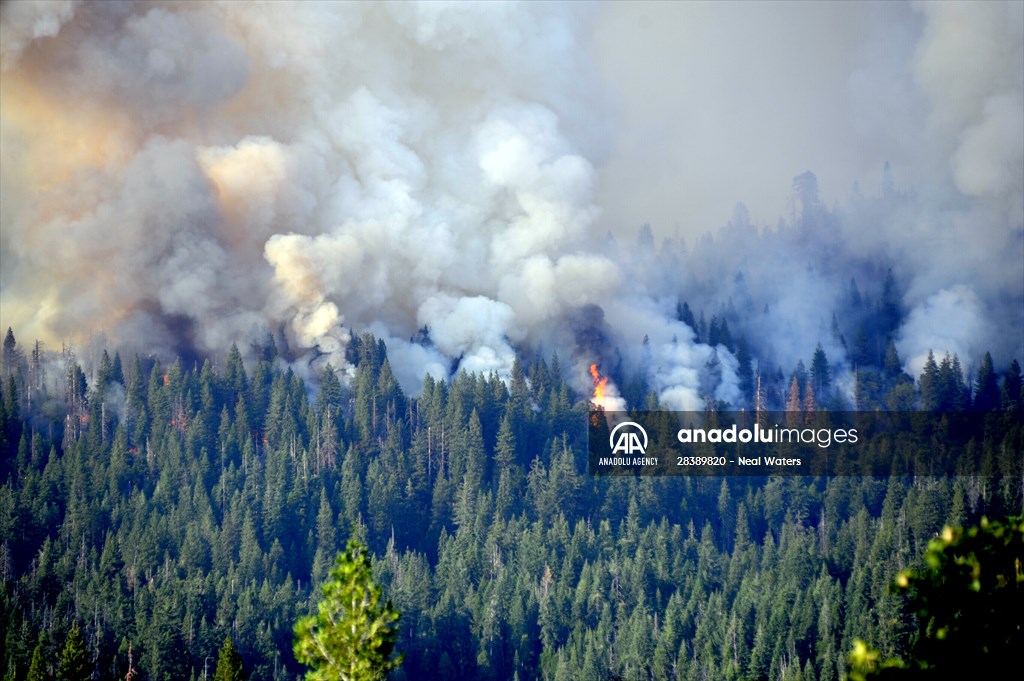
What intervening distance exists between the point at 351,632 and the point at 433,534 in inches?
4831

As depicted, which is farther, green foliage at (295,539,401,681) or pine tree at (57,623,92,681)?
pine tree at (57,623,92,681)

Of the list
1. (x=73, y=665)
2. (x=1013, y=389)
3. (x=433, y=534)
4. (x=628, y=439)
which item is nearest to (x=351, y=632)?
(x=73, y=665)

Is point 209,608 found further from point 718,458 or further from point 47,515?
point 718,458

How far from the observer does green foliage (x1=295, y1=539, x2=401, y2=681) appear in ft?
191

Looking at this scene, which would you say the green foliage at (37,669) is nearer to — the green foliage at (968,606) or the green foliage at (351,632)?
the green foliage at (351,632)

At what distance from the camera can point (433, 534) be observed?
594ft

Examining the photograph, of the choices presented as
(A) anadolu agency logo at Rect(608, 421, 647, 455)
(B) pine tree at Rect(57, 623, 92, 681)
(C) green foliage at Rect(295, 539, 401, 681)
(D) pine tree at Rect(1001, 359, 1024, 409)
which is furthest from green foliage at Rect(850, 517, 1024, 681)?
(D) pine tree at Rect(1001, 359, 1024, 409)

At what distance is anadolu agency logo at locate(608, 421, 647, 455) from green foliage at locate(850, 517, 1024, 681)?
477 ft

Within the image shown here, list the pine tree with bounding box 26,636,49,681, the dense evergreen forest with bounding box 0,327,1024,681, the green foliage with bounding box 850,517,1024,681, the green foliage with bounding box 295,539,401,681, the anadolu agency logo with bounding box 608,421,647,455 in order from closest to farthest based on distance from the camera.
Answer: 1. the green foliage with bounding box 850,517,1024,681
2. the green foliage with bounding box 295,539,401,681
3. the pine tree with bounding box 26,636,49,681
4. the dense evergreen forest with bounding box 0,327,1024,681
5. the anadolu agency logo with bounding box 608,421,647,455

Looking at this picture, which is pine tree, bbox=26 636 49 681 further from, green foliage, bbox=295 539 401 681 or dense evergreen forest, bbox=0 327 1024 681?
green foliage, bbox=295 539 401 681

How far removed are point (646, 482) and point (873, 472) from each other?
2868 centimetres

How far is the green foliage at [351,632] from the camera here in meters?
58.2

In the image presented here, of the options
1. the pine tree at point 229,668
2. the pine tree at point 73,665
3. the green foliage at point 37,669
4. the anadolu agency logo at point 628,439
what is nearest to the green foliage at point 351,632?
the pine tree at point 229,668

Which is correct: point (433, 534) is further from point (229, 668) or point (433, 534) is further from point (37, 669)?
point (229, 668)
